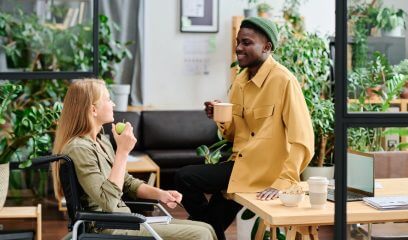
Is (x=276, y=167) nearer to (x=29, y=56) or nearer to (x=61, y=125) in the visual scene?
(x=61, y=125)

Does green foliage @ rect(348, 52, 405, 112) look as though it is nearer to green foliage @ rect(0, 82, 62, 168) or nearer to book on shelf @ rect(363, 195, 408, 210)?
book on shelf @ rect(363, 195, 408, 210)

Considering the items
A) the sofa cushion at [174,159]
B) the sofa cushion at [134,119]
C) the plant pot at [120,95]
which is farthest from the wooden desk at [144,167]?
the plant pot at [120,95]

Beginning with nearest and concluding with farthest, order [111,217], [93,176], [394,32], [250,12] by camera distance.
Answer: [394,32] < [111,217] < [93,176] < [250,12]

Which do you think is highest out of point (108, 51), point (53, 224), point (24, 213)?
point (108, 51)

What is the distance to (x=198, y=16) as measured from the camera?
8.11 metres

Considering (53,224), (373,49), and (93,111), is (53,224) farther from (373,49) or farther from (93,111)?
(373,49)

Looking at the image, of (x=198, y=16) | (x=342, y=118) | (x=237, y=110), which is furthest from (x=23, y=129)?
(x=198, y=16)

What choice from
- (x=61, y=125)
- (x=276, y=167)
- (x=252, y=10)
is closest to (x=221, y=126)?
(x=276, y=167)

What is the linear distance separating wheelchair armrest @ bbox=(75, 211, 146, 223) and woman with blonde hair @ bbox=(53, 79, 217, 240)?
2.8 inches

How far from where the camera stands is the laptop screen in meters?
2.65

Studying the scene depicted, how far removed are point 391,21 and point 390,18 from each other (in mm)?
15

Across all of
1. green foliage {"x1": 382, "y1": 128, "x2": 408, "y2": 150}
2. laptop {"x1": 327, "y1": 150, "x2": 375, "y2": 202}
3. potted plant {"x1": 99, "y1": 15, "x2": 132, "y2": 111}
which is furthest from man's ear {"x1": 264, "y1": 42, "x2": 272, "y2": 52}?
potted plant {"x1": 99, "y1": 15, "x2": 132, "y2": 111}

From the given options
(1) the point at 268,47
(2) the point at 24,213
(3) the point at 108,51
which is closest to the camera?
(1) the point at 268,47

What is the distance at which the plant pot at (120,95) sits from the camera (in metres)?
7.66
